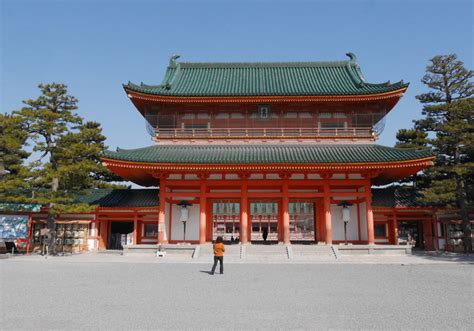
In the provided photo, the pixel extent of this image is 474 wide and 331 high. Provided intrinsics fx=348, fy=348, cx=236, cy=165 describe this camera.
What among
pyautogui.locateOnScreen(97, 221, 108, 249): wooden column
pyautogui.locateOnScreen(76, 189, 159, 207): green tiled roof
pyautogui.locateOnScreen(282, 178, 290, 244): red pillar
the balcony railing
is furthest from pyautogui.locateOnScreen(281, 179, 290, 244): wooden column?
pyautogui.locateOnScreen(97, 221, 108, 249): wooden column

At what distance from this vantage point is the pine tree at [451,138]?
75.7ft

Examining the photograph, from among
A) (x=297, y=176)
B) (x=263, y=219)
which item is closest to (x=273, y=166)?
(x=297, y=176)

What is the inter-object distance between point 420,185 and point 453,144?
17.4 ft

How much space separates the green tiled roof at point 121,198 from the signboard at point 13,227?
4101mm

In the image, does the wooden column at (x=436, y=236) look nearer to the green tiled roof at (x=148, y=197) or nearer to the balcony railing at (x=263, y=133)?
the green tiled roof at (x=148, y=197)

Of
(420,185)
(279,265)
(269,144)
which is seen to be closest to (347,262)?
(279,265)

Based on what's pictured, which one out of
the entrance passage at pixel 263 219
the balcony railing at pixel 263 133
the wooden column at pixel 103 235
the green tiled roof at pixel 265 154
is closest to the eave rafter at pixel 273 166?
the green tiled roof at pixel 265 154

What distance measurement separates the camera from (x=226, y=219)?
57719 mm

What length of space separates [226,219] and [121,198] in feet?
101

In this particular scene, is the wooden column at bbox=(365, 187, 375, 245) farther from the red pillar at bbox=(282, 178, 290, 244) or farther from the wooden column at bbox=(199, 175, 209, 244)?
the wooden column at bbox=(199, 175, 209, 244)

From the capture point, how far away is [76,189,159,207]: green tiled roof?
2767 centimetres

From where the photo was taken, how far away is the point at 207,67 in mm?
31484

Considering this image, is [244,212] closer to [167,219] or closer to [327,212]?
[327,212]

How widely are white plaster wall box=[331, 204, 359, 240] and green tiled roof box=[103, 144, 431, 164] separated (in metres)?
4.28
